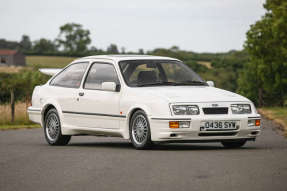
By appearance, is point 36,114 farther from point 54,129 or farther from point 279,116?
point 279,116

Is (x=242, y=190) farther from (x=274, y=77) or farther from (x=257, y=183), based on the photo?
(x=274, y=77)

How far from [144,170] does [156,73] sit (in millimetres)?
4196

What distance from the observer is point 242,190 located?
6957 mm

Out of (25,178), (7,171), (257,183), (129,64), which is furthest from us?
(129,64)

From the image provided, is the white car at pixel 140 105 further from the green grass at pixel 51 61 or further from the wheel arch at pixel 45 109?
the green grass at pixel 51 61

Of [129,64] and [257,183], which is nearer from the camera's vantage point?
[257,183]

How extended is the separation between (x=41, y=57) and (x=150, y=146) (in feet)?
388

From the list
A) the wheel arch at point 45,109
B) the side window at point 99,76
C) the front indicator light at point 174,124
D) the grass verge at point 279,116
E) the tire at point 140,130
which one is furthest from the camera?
the grass verge at point 279,116

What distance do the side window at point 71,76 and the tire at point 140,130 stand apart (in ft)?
7.06

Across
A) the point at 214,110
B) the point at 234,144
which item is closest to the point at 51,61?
the point at 234,144

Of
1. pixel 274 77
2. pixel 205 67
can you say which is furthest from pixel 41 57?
pixel 274 77

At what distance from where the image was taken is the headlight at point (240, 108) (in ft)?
38.4

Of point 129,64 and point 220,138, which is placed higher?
point 129,64

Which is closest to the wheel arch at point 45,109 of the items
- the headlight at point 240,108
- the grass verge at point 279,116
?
the headlight at point 240,108
